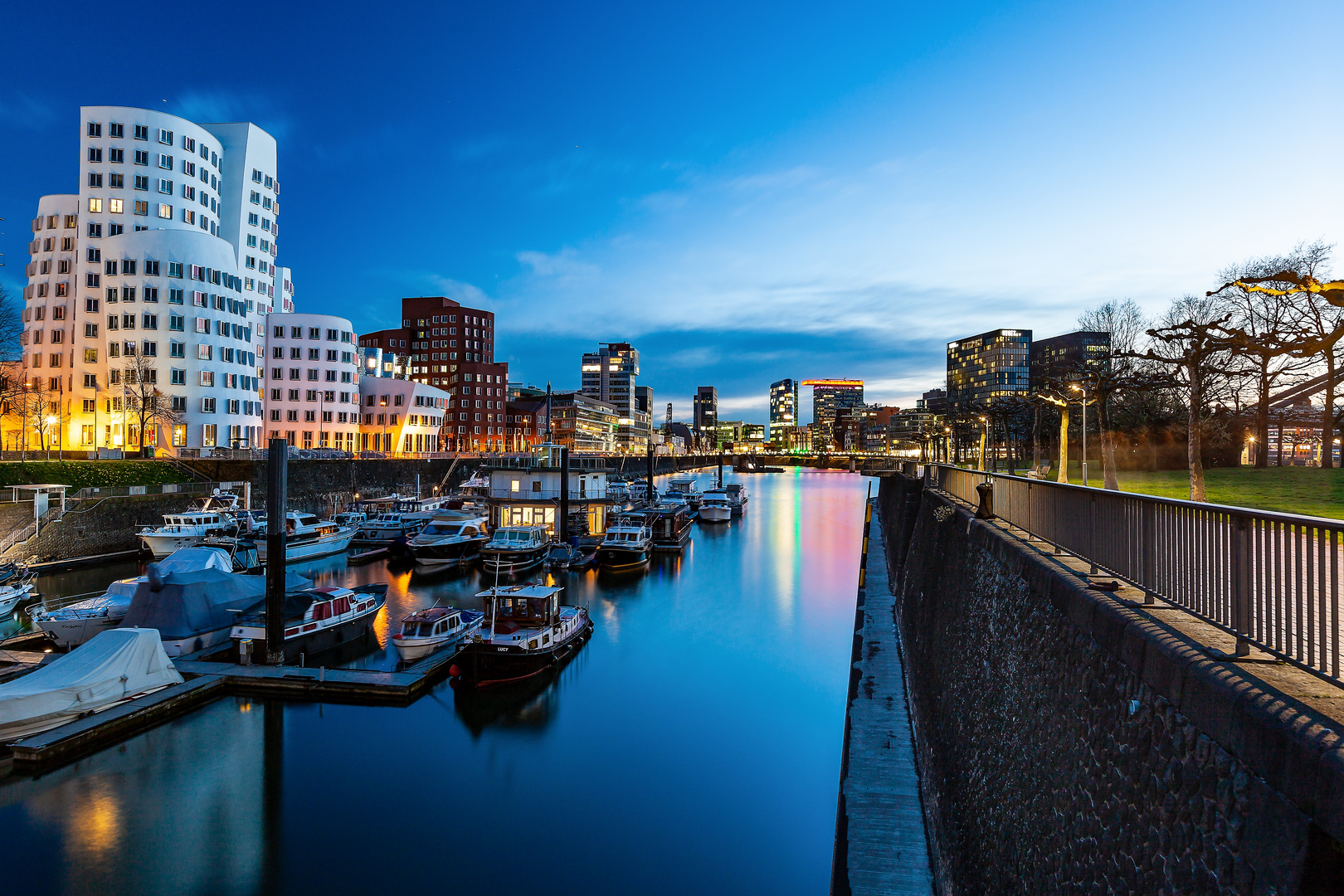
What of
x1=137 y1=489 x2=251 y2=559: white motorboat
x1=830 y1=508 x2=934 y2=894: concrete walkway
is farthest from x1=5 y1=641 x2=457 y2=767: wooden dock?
x1=137 y1=489 x2=251 y2=559: white motorboat

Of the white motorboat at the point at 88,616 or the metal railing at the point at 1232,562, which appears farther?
the white motorboat at the point at 88,616

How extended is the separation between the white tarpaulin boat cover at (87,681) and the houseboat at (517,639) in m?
8.55

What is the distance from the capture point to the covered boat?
76.8 ft

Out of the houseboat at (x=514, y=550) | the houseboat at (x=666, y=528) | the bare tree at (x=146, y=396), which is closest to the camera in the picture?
the houseboat at (x=514, y=550)

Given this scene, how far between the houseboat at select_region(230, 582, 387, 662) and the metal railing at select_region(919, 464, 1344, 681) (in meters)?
24.7

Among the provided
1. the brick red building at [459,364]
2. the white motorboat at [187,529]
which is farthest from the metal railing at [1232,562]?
the brick red building at [459,364]

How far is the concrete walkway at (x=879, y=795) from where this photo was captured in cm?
1125

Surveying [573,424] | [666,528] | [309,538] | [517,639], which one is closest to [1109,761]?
[517,639]

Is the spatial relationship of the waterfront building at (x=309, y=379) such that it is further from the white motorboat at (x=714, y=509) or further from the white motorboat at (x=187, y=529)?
the white motorboat at (x=714, y=509)

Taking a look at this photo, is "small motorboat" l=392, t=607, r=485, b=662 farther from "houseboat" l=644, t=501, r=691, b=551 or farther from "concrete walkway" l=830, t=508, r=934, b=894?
"houseboat" l=644, t=501, r=691, b=551

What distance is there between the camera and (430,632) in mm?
24297

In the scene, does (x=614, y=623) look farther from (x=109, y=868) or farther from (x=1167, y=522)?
(x=1167, y=522)

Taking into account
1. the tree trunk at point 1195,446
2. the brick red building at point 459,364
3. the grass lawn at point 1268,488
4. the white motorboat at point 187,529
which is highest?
the brick red building at point 459,364

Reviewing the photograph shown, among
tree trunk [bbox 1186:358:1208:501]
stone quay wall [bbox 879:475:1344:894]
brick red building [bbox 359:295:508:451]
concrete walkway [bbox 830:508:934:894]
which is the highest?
brick red building [bbox 359:295:508:451]
